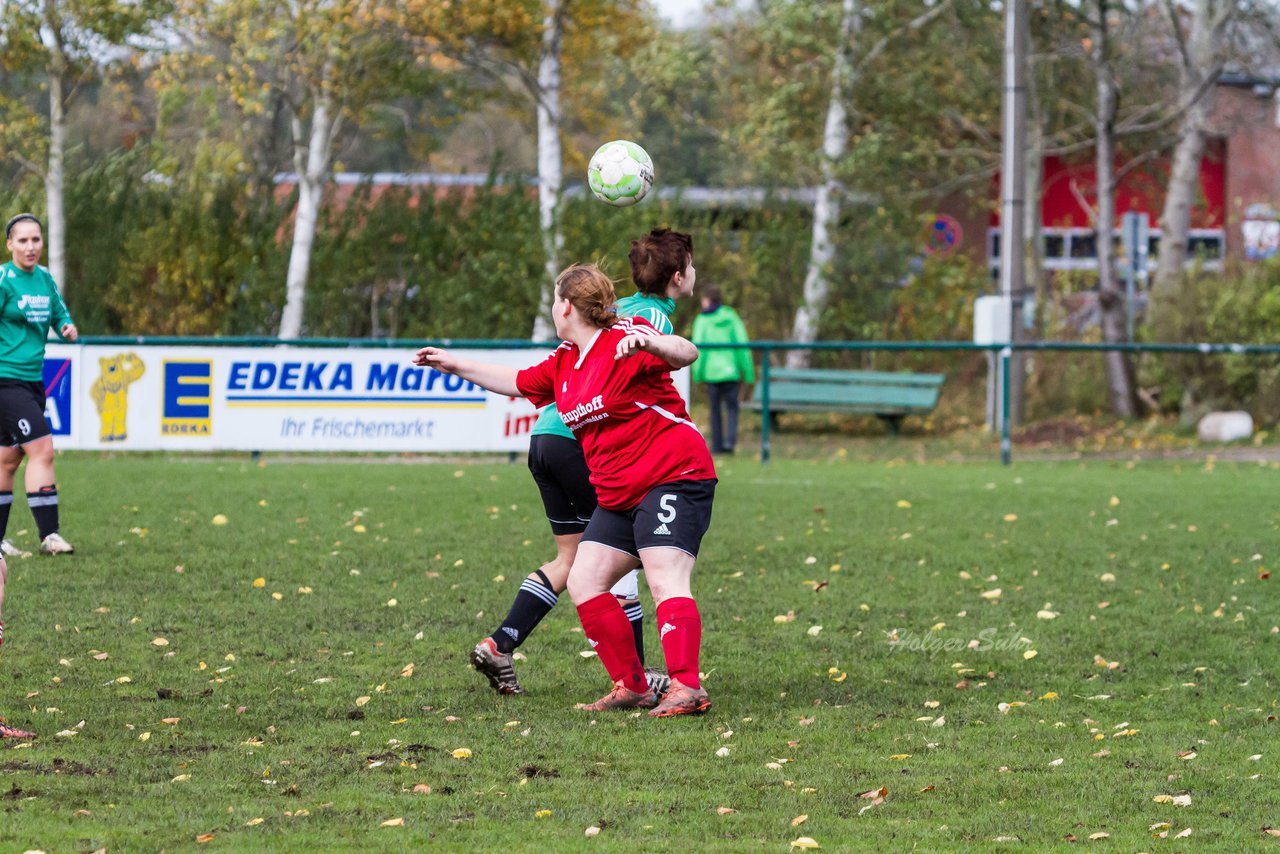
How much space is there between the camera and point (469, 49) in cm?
2464

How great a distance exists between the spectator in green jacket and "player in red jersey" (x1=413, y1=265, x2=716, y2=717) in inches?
470

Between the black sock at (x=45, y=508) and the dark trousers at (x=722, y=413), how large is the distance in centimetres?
934

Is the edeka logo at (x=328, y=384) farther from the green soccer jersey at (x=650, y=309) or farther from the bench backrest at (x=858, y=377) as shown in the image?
the green soccer jersey at (x=650, y=309)

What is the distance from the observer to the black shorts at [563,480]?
639cm

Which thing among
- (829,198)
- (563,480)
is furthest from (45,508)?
(829,198)

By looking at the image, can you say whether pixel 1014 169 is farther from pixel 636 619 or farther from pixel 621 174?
pixel 636 619

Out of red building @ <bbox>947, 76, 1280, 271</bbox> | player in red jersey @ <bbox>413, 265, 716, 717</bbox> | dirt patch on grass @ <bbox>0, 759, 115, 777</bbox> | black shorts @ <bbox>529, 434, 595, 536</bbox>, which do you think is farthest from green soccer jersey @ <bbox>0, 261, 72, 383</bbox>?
red building @ <bbox>947, 76, 1280, 271</bbox>

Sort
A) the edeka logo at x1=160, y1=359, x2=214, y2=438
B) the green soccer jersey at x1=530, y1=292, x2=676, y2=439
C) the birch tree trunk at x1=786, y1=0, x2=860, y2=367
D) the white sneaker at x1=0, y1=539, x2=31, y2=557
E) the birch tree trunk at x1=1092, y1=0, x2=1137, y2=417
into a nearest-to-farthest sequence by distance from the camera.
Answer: the green soccer jersey at x1=530, y1=292, x2=676, y2=439 → the white sneaker at x1=0, y1=539, x2=31, y2=557 → the edeka logo at x1=160, y1=359, x2=214, y2=438 → the birch tree trunk at x1=1092, y1=0, x2=1137, y2=417 → the birch tree trunk at x1=786, y1=0, x2=860, y2=367

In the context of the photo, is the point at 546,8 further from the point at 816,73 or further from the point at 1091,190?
the point at 1091,190

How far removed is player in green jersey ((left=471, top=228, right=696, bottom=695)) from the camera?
6145mm

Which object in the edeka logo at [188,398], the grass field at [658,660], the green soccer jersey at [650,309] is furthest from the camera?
the edeka logo at [188,398]

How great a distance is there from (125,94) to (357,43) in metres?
8.27

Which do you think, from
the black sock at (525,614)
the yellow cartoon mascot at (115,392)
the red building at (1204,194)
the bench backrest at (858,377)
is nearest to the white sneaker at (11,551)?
the black sock at (525,614)

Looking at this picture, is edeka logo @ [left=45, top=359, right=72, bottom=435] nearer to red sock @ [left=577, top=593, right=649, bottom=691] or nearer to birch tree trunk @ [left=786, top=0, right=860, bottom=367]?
red sock @ [left=577, top=593, right=649, bottom=691]
